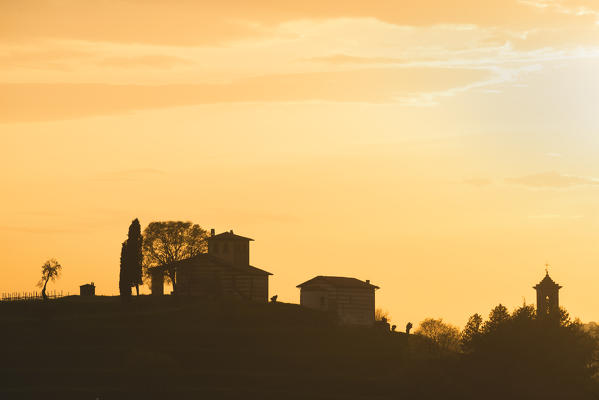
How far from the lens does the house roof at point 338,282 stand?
147m

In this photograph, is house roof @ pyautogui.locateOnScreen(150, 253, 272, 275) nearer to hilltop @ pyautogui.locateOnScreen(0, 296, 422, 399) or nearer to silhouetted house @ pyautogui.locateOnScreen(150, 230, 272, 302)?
silhouetted house @ pyautogui.locateOnScreen(150, 230, 272, 302)

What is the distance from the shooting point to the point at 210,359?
4513 inches

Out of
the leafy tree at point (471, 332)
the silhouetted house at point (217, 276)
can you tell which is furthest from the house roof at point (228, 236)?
the leafy tree at point (471, 332)

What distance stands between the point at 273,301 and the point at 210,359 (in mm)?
29164

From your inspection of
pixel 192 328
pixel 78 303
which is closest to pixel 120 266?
pixel 78 303

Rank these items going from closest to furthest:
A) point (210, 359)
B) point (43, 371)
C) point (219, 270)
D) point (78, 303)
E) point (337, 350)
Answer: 1. point (43, 371)
2. point (210, 359)
3. point (337, 350)
4. point (78, 303)
5. point (219, 270)

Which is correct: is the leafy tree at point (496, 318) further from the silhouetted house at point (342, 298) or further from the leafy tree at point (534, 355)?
the silhouetted house at point (342, 298)

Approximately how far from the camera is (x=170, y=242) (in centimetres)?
14775

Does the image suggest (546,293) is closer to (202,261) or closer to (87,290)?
(202,261)

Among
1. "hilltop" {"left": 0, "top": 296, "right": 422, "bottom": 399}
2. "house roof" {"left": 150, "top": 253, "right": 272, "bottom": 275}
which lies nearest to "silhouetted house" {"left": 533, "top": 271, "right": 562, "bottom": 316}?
"hilltop" {"left": 0, "top": 296, "right": 422, "bottom": 399}

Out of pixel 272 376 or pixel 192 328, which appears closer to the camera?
pixel 272 376

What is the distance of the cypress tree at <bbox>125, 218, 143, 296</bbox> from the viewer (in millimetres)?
135000

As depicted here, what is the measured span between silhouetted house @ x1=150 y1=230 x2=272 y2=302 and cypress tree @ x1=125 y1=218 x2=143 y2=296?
7.06m

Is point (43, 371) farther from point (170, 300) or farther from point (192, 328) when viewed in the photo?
point (170, 300)
